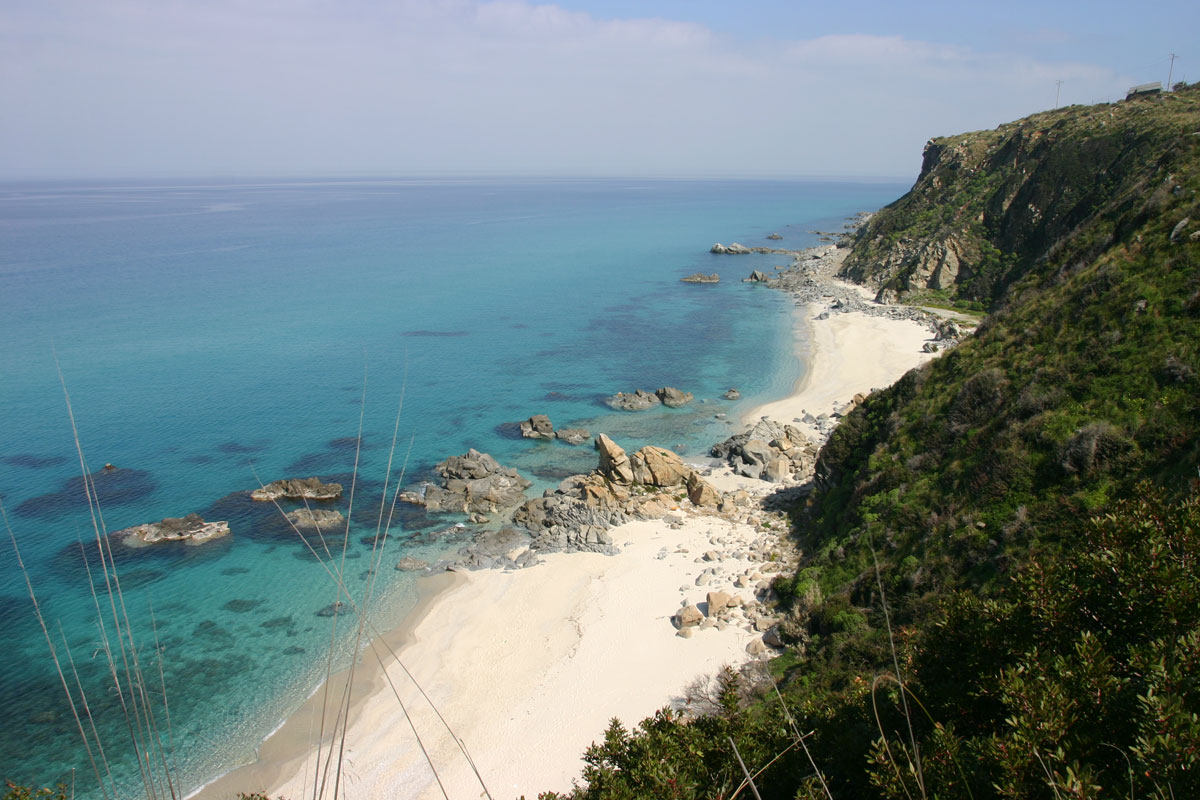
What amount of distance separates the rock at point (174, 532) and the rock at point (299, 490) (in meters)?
3.09

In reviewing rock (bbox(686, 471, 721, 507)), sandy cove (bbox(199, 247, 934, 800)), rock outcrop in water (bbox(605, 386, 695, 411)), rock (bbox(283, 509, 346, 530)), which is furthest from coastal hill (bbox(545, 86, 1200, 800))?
rock (bbox(283, 509, 346, 530))

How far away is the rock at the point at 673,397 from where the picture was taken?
164 feet

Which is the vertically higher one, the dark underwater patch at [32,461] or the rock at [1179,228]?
the rock at [1179,228]

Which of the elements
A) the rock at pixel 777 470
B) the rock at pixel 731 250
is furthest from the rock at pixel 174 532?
the rock at pixel 731 250

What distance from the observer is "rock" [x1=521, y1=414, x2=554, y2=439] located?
44000 millimetres

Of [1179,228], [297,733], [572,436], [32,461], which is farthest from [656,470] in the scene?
[32,461]

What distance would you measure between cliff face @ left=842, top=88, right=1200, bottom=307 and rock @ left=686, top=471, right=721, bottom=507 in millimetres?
20797

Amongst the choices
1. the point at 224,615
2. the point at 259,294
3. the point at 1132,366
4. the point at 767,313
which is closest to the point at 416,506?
the point at 224,615

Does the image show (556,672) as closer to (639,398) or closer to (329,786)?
(329,786)

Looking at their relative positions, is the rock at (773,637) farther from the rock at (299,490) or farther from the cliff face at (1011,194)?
the cliff face at (1011,194)

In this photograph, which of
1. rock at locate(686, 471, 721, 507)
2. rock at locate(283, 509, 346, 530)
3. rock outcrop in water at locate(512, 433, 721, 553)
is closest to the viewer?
rock outcrop in water at locate(512, 433, 721, 553)

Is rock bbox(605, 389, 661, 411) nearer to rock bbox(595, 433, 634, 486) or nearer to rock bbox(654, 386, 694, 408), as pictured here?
rock bbox(654, 386, 694, 408)

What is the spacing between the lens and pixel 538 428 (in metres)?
44.2

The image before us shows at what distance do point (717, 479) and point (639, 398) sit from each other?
579 inches
